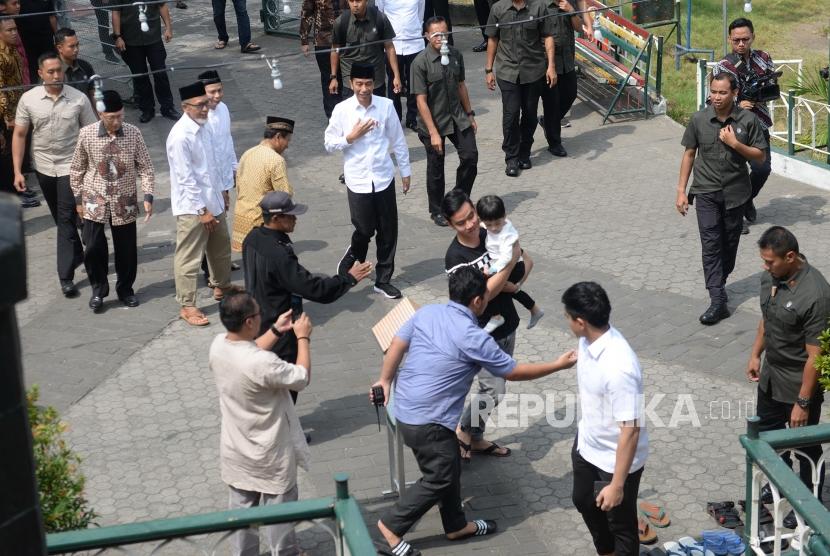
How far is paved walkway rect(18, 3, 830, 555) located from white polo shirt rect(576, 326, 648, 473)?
42.1 inches

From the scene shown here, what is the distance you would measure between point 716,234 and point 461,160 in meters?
2.83

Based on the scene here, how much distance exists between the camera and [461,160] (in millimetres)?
10930

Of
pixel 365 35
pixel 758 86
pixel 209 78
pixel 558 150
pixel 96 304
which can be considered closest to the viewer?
pixel 209 78

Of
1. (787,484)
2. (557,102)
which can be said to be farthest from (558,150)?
(787,484)

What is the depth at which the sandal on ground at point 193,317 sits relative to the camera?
31.1 feet

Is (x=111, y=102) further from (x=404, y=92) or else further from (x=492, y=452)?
(x=404, y=92)

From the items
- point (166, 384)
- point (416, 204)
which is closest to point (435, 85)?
point (416, 204)

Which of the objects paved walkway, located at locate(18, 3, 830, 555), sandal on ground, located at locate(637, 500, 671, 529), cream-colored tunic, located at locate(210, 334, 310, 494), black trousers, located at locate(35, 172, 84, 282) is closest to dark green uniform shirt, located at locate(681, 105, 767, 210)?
paved walkway, located at locate(18, 3, 830, 555)

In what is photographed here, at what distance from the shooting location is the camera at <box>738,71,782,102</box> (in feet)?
34.6

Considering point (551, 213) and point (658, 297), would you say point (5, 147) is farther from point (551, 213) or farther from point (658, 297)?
point (658, 297)

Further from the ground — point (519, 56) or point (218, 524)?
point (218, 524)

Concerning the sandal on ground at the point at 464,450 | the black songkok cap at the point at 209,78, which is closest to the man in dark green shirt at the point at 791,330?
the sandal on ground at the point at 464,450

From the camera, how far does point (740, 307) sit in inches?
368

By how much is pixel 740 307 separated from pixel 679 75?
749cm
